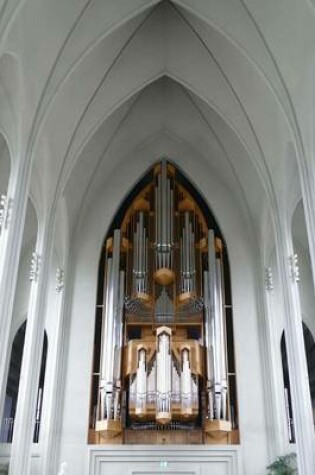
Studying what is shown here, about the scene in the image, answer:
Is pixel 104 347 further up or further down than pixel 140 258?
further down

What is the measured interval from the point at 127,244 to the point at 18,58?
23.1ft

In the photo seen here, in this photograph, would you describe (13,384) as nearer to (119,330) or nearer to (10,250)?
(119,330)

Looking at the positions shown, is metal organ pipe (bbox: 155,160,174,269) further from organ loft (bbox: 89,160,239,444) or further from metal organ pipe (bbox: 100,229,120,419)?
metal organ pipe (bbox: 100,229,120,419)

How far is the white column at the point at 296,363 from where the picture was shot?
10570 millimetres

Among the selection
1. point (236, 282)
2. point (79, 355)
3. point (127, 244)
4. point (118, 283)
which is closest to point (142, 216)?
point (127, 244)

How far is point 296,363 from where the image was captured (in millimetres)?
11297

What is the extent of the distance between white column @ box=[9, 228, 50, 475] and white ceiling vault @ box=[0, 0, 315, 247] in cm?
180

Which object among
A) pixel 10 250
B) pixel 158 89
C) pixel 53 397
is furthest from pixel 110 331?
pixel 158 89

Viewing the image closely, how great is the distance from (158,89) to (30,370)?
29.5 ft

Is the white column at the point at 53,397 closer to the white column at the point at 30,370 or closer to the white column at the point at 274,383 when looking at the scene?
the white column at the point at 30,370

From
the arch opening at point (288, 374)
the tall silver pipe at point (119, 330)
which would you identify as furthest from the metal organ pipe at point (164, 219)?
the arch opening at point (288, 374)

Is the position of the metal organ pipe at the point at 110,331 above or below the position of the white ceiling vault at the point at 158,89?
below

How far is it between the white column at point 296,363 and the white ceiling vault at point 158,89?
1.58 metres

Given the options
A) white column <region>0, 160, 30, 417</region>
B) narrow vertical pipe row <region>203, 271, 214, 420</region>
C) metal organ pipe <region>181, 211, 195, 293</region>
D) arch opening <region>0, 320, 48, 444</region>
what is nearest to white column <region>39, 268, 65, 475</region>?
arch opening <region>0, 320, 48, 444</region>
